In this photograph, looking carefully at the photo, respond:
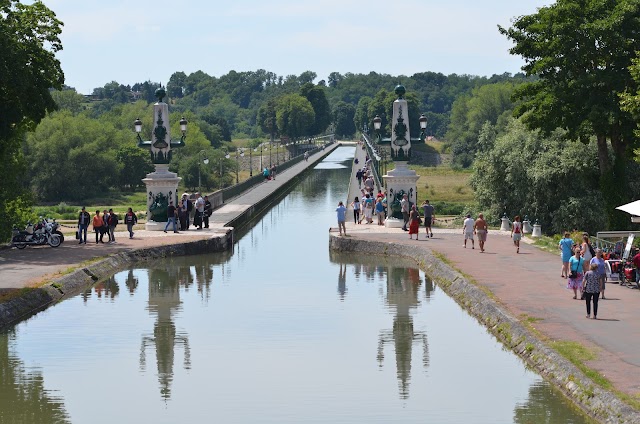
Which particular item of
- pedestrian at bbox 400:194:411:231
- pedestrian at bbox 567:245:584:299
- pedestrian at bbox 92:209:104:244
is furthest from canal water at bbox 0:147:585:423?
pedestrian at bbox 400:194:411:231

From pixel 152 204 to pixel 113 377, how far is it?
25215 millimetres

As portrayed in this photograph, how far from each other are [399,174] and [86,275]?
1643 cm

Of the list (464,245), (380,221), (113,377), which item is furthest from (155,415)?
(380,221)

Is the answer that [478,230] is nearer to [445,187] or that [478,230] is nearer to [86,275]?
[86,275]

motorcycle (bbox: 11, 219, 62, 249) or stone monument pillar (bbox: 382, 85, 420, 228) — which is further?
stone monument pillar (bbox: 382, 85, 420, 228)

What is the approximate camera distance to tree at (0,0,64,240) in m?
32.4

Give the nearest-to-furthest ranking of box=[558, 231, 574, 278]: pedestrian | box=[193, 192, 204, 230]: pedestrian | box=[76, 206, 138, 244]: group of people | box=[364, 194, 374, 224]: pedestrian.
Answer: box=[558, 231, 574, 278]: pedestrian, box=[76, 206, 138, 244]: group of people, box=[193, 192, 204, 230]: pedestrian, box=[364, 194, 374, 224]: pedestrian

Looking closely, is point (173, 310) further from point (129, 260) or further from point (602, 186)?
point (602, 186)

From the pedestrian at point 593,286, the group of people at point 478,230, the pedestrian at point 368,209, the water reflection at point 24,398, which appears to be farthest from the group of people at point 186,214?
the pedestrian at point 593,286

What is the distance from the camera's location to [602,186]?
46.1 meters

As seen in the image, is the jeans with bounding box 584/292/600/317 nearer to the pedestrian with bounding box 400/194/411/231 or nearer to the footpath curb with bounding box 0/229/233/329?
the footpath curb with bounding box 0/229/233/329

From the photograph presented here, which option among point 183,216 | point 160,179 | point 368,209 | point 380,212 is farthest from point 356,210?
point 160,179

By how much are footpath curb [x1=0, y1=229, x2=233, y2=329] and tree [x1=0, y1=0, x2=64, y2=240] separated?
4.73 metres

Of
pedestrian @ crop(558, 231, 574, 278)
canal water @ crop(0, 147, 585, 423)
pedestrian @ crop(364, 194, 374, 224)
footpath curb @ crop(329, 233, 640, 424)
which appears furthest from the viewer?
pedestrian @ crop(364, 194, 374, 224)
